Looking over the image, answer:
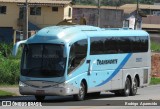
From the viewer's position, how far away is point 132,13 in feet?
360

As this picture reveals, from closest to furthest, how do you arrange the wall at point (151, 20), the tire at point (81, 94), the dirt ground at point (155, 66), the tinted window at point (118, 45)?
the tire at point (81, 94) → the tinted window at point (118, 45) → the dirt ground at point (155, 66) → the wall at point (151, 20)

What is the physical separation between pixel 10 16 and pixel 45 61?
64.4m

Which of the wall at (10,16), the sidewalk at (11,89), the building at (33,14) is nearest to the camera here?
the sidewalk at (11,89)

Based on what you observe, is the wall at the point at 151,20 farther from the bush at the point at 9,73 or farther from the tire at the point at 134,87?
the tire at the point at 134,87

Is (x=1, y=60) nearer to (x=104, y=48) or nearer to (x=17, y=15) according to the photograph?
(x=104, y=48)

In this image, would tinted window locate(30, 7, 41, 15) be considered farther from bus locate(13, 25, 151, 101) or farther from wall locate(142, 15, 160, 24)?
bus locate(13, 25, 151, 101)

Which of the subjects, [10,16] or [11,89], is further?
[10,16]

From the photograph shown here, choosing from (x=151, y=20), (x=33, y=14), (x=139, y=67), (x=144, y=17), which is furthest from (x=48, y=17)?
(x=139, y=67)

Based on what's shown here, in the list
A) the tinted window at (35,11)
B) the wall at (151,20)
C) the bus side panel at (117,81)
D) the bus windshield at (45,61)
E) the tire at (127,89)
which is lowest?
the wall at (151,20)

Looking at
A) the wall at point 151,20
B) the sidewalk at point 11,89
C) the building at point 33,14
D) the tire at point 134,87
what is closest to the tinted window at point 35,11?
the building at point 33,14

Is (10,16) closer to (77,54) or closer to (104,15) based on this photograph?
(104,15)

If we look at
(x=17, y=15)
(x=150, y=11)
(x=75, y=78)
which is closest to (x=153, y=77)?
(x=75, y=78)

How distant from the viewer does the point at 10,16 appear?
89062 millimetres

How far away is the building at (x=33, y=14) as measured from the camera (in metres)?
88.6
